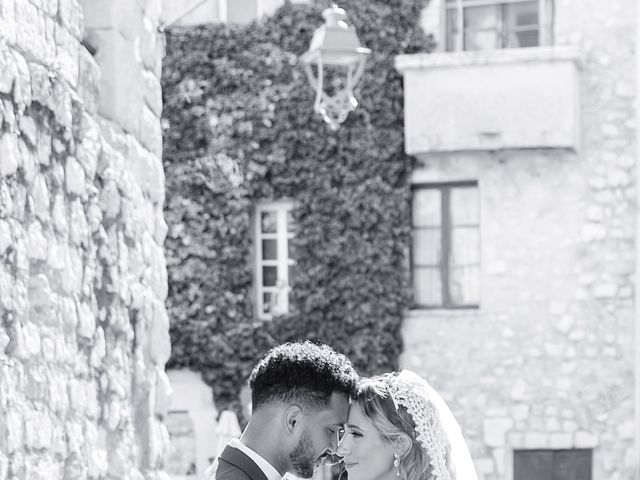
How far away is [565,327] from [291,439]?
34.3 ft

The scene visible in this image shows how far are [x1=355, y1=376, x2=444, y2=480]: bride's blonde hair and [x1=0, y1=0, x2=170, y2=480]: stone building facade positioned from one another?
1.36 meters

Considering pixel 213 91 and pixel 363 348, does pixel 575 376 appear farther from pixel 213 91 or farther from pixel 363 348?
pixel 213 91

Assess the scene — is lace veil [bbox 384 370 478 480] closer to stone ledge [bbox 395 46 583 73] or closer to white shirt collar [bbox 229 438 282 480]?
white shirt collar [bbox 229 438 282 480]

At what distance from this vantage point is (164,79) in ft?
52.0

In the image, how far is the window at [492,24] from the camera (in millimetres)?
15117

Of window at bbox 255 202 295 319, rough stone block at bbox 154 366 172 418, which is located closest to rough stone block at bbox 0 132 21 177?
rough stone block at bbox 154 366 172 418

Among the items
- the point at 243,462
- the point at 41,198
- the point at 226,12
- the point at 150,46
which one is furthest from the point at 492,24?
the point at 243,462

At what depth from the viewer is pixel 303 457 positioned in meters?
4.57

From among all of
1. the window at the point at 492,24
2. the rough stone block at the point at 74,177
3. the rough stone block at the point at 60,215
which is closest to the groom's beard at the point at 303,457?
the rough stone block at the point at 60,215

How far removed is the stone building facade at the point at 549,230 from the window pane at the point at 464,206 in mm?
87

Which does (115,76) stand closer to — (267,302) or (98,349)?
(98,349)

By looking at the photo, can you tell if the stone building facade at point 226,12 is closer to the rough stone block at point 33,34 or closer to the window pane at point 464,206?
the window pane at point 464,206

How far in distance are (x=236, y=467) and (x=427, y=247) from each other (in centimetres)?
1080

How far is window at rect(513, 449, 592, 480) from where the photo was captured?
14.6 m
